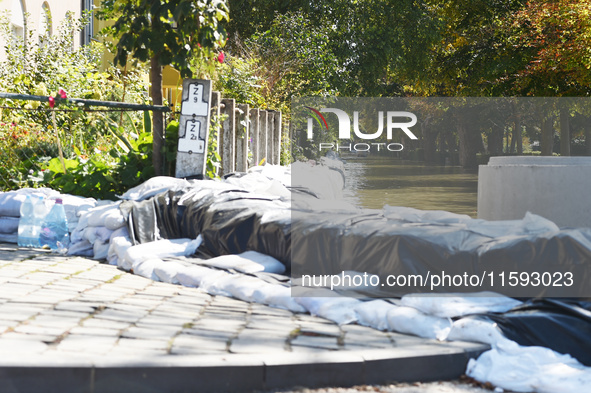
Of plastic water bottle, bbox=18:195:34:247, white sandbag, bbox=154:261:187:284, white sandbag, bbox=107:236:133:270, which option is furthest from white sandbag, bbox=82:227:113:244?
white sandbag, bbox=154:261:187:284

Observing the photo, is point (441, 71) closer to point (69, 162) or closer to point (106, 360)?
point (69, 162)

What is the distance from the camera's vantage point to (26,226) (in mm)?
7242

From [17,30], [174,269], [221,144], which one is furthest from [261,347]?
[17,30]

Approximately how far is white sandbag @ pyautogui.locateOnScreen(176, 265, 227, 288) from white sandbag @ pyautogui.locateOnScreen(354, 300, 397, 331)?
1494mm

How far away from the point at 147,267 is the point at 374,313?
8.10 feet

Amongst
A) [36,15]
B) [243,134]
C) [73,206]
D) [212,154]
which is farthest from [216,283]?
[36,15]

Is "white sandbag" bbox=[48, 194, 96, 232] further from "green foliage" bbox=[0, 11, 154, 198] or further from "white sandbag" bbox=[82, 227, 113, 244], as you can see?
"green foliage" bbox=[0, 11, 154, 198]

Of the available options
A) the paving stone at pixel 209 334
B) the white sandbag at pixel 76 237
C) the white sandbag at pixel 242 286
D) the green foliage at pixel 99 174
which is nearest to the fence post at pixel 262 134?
the green foliage at pixel 99 174

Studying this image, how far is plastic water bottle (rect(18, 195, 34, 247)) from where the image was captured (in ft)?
23.6

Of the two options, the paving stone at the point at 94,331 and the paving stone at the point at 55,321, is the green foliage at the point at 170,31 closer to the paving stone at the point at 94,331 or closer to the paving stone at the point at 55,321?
the paving stone at the point at 55,321

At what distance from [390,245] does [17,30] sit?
1567 cm

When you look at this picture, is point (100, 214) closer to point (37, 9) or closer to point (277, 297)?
point (277, 297)

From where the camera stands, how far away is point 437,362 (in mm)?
3600

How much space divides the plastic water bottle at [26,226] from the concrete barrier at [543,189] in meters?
5.00
